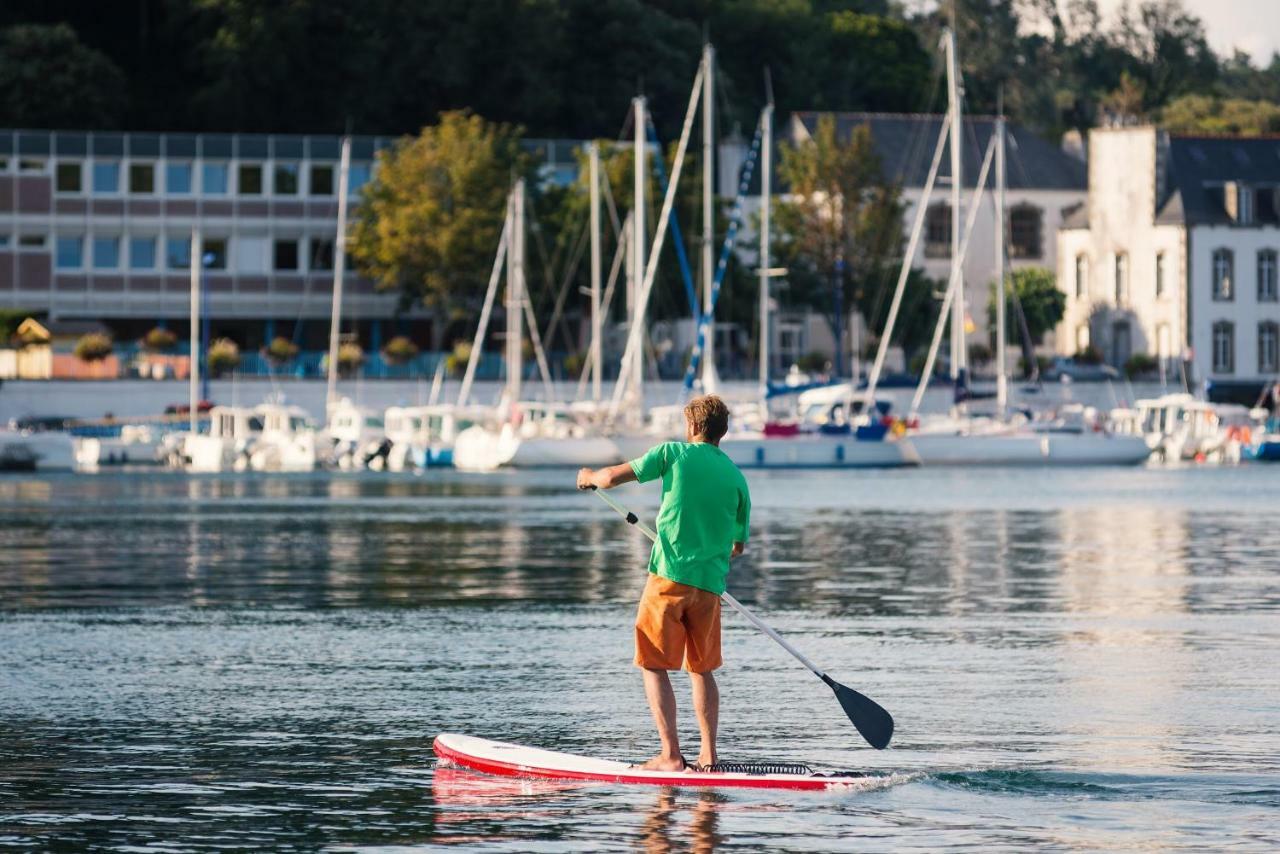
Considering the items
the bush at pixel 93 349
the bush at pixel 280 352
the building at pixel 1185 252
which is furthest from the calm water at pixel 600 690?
the building at pixel 1185 252

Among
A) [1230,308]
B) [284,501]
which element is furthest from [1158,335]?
[284,501]

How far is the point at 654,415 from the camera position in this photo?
80.4 meters

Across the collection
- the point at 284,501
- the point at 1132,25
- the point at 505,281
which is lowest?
the point at 284,501

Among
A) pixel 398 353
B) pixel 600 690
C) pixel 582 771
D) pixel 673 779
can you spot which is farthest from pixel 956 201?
pixel 673 779

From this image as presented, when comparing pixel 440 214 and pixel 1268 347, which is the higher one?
pixel 440 214

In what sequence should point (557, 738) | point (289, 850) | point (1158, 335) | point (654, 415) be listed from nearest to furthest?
point (289, 850)
point (557, 738)
point (654, 415)
point (1158, 335)

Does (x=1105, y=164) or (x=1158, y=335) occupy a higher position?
(x=1105, y=164)

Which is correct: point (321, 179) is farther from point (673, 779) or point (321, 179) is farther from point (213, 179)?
point (673, 779)

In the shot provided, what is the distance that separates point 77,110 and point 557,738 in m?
104

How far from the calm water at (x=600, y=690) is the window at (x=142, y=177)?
2849 inches

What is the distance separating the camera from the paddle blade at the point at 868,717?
1498cm

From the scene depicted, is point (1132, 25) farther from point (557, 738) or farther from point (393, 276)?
point (557, 738)

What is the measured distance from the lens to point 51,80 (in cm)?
11481

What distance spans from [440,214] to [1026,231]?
2915 cm
